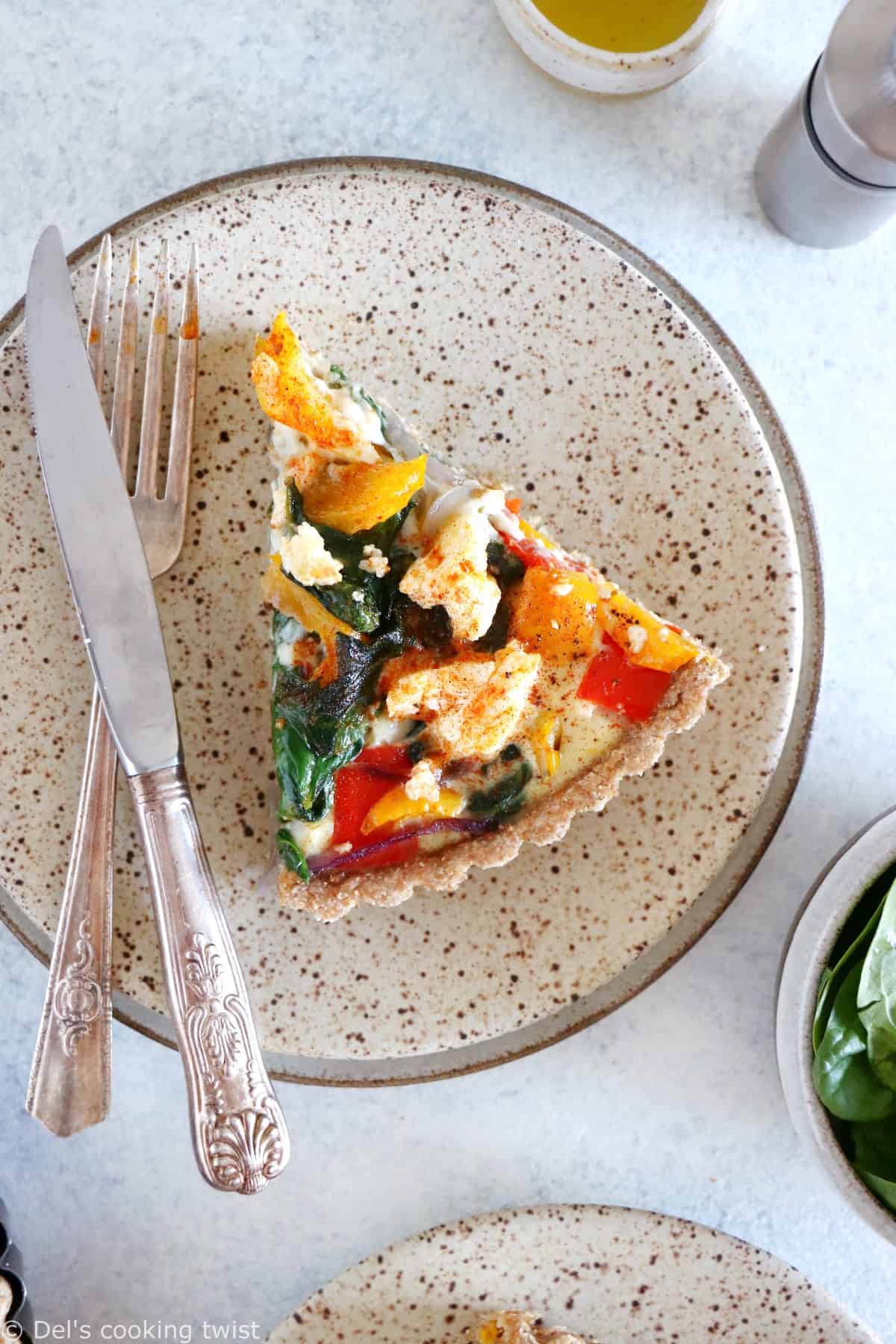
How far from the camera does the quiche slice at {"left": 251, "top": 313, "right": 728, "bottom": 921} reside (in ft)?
7.29

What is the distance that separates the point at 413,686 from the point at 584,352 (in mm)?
971

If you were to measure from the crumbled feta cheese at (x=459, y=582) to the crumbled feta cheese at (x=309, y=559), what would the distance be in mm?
154

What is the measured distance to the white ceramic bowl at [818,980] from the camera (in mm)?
2414

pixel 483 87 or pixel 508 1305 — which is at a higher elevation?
pixel 483 87

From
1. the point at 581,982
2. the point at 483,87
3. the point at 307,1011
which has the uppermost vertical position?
the point at 483,87

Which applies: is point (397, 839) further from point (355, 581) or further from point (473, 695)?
point (355, 581)

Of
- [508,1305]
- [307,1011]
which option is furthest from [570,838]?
[508,1305]

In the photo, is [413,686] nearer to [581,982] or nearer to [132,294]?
[581,982]

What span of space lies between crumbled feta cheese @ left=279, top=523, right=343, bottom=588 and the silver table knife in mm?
420

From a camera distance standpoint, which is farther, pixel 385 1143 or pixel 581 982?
pixel 385 1143

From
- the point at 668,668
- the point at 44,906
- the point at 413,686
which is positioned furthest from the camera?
the point at 44,906

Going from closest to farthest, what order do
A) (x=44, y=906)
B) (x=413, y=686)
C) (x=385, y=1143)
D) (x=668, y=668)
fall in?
(x=413, y=686) < (x=668, y=668) < (x=44, y=906) < (x=385, y=1143)

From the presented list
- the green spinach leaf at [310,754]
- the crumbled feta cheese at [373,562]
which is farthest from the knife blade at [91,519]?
the crumbled feta cheese at [373,562]

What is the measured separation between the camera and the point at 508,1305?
8.64ft
